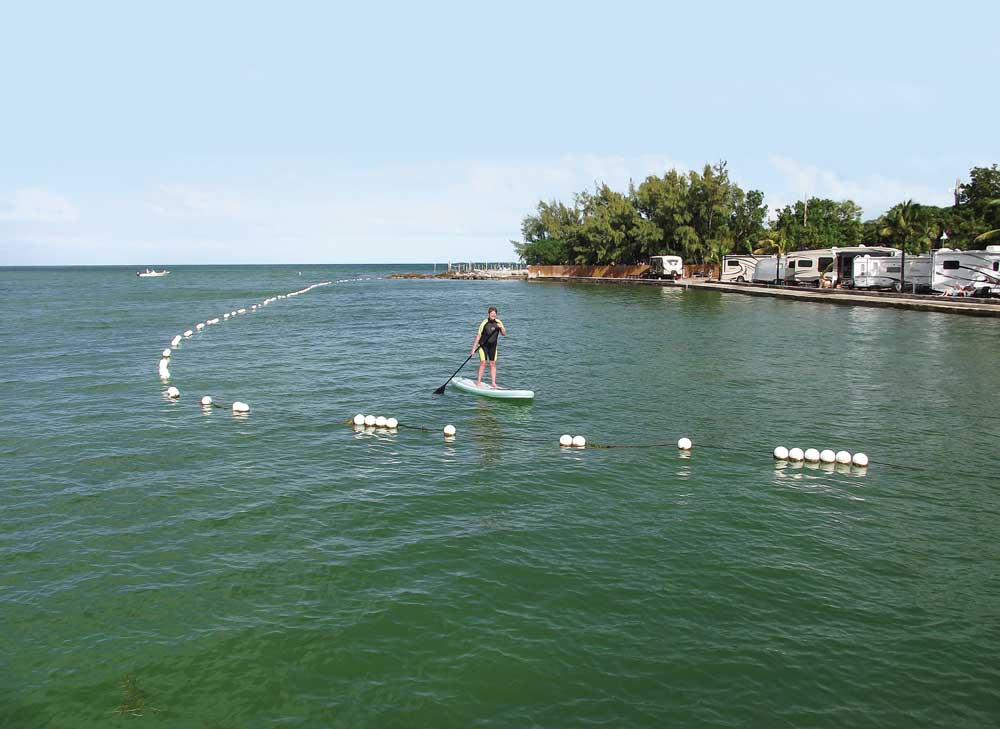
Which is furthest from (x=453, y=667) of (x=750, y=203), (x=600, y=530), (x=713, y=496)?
(x=750, y=203)

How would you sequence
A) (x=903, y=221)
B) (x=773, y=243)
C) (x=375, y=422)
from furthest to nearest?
1. (x=773, y=243)
2. (x=903, y=221)
3. (x=375, y=422)

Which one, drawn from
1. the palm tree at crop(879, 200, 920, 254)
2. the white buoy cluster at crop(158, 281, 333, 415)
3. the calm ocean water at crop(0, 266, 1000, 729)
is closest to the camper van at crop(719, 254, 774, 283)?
the palm tree at crop(879, 200, 920, 254)

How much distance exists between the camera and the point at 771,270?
7381cm

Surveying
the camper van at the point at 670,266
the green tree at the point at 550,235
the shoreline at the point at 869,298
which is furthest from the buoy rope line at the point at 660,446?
the green tree at the point at 550,235

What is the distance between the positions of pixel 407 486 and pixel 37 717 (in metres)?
7.12

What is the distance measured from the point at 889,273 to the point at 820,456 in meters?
50.4

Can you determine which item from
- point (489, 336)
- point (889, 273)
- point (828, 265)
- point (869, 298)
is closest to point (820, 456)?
point (489, 336)

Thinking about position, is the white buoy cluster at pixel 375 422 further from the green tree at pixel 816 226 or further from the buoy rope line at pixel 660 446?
the green tree at pixel 816 226

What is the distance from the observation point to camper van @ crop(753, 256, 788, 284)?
72.0 metres

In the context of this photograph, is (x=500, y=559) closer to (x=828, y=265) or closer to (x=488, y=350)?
(x=488, y=350)

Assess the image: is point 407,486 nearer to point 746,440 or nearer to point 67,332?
point 746,440

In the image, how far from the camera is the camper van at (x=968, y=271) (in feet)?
152

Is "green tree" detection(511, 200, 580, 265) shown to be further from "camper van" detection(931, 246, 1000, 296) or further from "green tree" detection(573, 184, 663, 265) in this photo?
"camper van" detection(931, 246, 1000, 296)

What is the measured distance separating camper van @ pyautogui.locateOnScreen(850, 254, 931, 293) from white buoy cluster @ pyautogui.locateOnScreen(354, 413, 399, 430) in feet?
164
